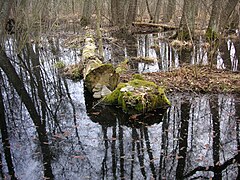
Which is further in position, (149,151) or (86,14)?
(86,14)

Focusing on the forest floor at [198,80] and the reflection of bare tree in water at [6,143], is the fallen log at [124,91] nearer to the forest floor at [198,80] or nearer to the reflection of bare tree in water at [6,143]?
the forest floor at [198,80]

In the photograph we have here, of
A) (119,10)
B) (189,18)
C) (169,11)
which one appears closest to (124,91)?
(189,18)

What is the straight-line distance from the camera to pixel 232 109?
7.72 m

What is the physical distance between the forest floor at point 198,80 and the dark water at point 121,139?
38 cm

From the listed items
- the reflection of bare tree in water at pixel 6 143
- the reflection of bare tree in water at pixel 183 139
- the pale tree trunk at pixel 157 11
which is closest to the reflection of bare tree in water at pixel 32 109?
the reflection of bare tree in water at pixel 6 143

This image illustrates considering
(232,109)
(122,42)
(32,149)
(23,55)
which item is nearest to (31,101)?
(32,149)

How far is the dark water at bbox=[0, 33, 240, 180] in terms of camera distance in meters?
5.19

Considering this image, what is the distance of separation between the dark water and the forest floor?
14.9 inches

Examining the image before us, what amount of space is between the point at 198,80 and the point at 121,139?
4246mm

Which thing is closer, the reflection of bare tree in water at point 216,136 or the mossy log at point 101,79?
the reflection of bare tree in water at point 216,136

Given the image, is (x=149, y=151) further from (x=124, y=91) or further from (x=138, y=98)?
(x=124, y=91)

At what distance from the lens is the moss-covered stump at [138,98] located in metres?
7.41

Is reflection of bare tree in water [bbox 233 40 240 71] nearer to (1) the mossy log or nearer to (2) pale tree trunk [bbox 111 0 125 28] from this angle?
(1) the mossy log

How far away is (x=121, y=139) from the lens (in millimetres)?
6289
